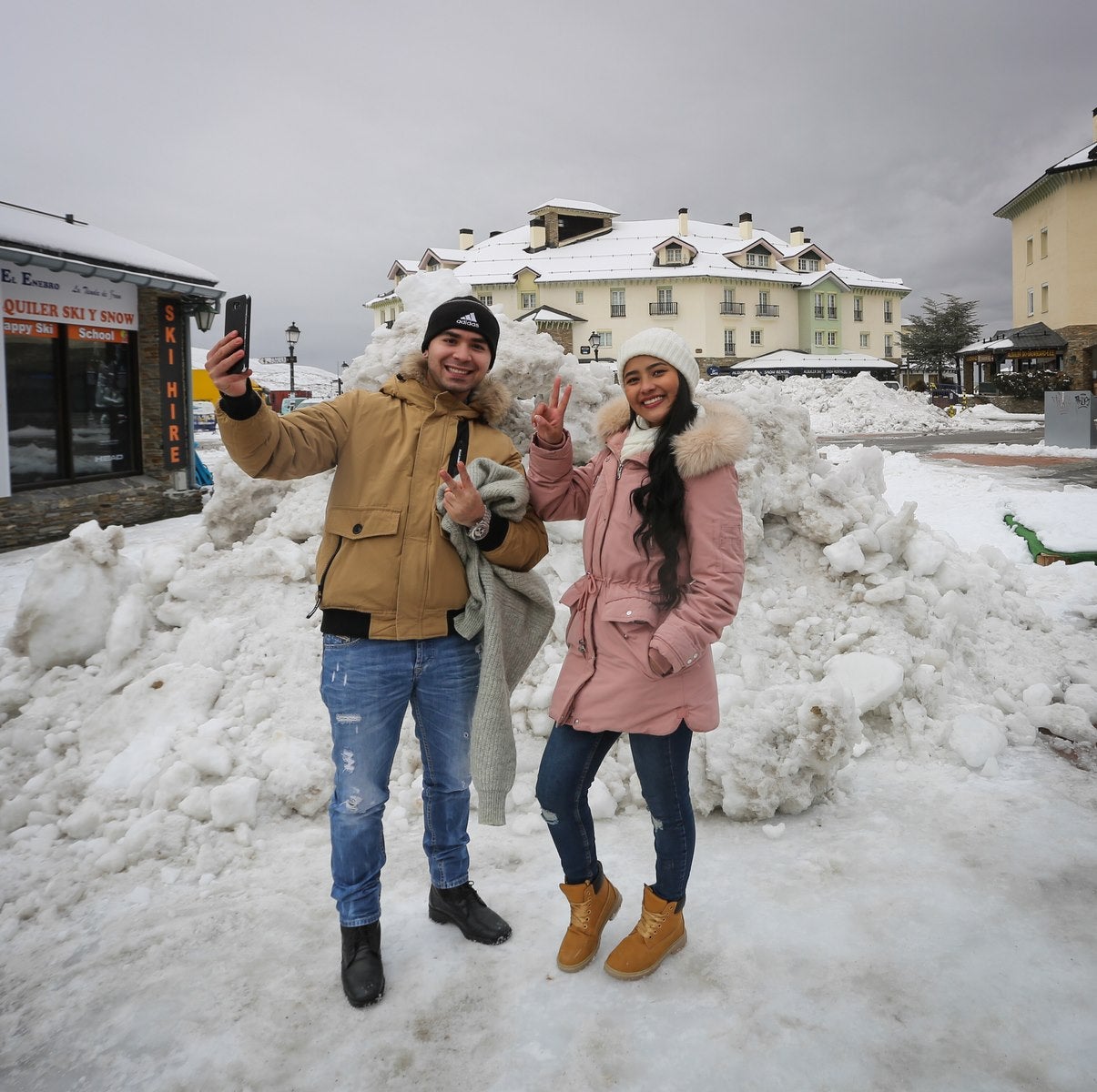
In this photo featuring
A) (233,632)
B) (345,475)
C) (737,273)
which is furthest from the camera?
A: (737,273)

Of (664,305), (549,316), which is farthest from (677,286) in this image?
(549,316)

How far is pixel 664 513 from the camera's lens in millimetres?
2352

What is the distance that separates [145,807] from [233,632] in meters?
1.18

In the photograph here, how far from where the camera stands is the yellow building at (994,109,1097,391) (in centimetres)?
3578

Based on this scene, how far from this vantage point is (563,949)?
253 centimetres

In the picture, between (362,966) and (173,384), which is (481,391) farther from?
(173,384)

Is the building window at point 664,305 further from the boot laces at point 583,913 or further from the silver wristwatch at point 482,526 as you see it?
the boot laces at point 583,913

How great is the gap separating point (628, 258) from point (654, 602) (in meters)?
49.9

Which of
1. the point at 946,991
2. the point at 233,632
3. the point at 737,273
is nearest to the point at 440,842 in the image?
the point at 946,991

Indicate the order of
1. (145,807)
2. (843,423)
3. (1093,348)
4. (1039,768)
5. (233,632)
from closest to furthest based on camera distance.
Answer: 1. (145,807)
2. (1039,768)
3. (233,632)
4. (843,423)
5. (1093,348)

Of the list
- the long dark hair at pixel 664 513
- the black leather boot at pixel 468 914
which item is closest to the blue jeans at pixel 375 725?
the black leather boot at pixel 468 914

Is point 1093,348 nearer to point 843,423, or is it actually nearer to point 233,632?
point 843,423

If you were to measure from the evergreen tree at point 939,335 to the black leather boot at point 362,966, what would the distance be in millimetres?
61565

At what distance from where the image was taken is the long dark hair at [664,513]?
2354 mm
